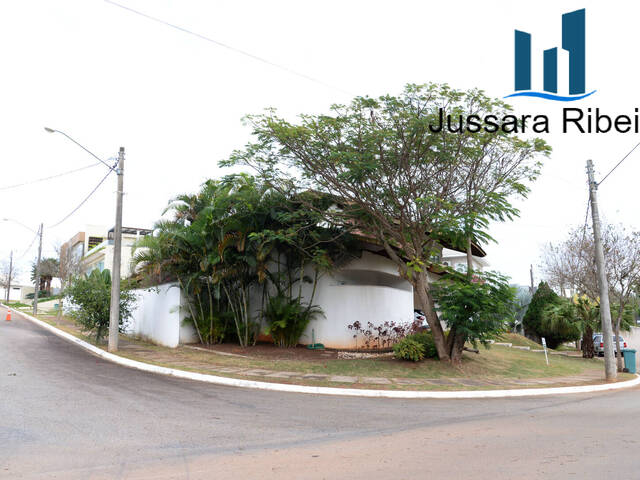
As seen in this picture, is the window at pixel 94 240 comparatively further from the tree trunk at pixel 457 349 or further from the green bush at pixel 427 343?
the tree trunk at pixel 457 349

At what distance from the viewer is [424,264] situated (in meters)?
Result: 14.4

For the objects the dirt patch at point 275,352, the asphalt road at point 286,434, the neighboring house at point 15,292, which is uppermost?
the asphalt road at point 286,434

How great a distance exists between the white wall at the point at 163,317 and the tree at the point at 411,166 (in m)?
6.27

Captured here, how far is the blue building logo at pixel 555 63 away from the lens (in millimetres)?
13664

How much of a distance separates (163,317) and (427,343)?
33.8 ft

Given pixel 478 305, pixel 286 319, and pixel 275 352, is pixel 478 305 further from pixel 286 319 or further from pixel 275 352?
pixel 275 352

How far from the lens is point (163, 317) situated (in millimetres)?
18984

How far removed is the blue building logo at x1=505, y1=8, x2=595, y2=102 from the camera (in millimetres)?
13664

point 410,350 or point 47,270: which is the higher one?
point 47,270

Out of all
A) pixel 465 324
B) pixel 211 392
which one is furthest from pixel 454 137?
pixel 211 392

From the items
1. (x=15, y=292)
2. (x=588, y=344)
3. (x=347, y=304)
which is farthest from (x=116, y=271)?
(x=15, y=292)

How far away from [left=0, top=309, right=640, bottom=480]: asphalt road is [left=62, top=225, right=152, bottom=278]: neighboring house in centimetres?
2192

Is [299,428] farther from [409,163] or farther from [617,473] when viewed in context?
[409,163]

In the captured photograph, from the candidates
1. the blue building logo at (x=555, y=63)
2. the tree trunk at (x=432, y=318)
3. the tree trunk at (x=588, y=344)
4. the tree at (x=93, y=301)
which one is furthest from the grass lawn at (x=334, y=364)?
the blue building logo at (x=555, y=63)
